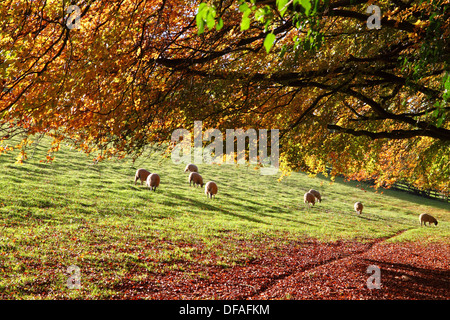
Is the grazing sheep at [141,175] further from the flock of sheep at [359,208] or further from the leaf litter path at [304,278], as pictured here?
the flock of sheep at [359,208]

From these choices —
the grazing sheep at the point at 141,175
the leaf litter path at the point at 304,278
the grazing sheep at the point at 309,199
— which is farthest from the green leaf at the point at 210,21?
the grazing sheep at the point at 309,199

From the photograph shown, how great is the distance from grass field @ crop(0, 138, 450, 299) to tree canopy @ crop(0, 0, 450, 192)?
426 cm

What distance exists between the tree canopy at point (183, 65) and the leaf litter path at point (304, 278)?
185 inches

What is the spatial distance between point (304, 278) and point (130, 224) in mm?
10449

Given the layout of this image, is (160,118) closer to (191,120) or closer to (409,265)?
(191,120)

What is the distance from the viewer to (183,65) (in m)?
8.05

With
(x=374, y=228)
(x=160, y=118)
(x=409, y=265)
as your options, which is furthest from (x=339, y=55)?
(x=374, y=228)

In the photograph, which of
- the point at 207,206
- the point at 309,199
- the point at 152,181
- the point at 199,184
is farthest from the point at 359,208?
the point at 152,181

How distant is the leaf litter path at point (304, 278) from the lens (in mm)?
9641

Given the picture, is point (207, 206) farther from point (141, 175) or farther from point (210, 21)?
point (210, 21)

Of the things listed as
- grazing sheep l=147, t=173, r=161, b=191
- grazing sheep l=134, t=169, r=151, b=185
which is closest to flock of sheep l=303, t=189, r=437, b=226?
grazing sheep l=147, t=173, r=161, b=191

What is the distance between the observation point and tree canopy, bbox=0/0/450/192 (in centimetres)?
622
